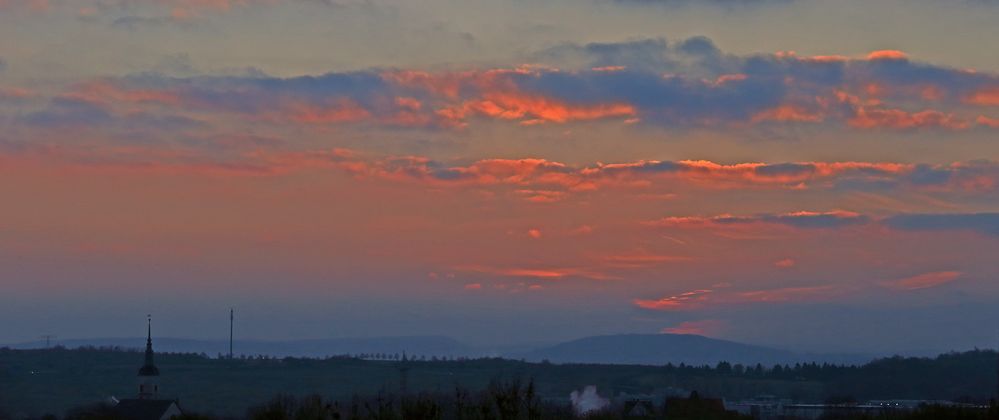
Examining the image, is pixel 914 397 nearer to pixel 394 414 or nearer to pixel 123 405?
pixel 123 405

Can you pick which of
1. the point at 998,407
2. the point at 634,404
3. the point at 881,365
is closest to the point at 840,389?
the point at 881,365

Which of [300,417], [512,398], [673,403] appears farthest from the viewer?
[673,403]

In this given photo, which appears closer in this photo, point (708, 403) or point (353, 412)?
point (353, 412)

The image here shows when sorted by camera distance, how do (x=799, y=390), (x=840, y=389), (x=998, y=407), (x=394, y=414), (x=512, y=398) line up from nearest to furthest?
(x=512, y=398), (x=394, y=414), (x=998, y=407), (x=840, y=389), (x=799, y=390)

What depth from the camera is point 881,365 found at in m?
154

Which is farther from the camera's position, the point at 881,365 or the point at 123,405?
the point at 881,365

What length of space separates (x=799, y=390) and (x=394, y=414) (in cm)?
14794

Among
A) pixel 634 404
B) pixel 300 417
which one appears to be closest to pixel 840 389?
pixel 634 404

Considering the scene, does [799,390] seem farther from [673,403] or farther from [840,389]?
[673,403]

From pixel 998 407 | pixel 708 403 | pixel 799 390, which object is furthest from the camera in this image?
pixel 799 390

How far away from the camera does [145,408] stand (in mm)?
117125

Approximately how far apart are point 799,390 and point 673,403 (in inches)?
3858

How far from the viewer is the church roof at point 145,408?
11406cm

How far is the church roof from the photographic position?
11406 centimetres
